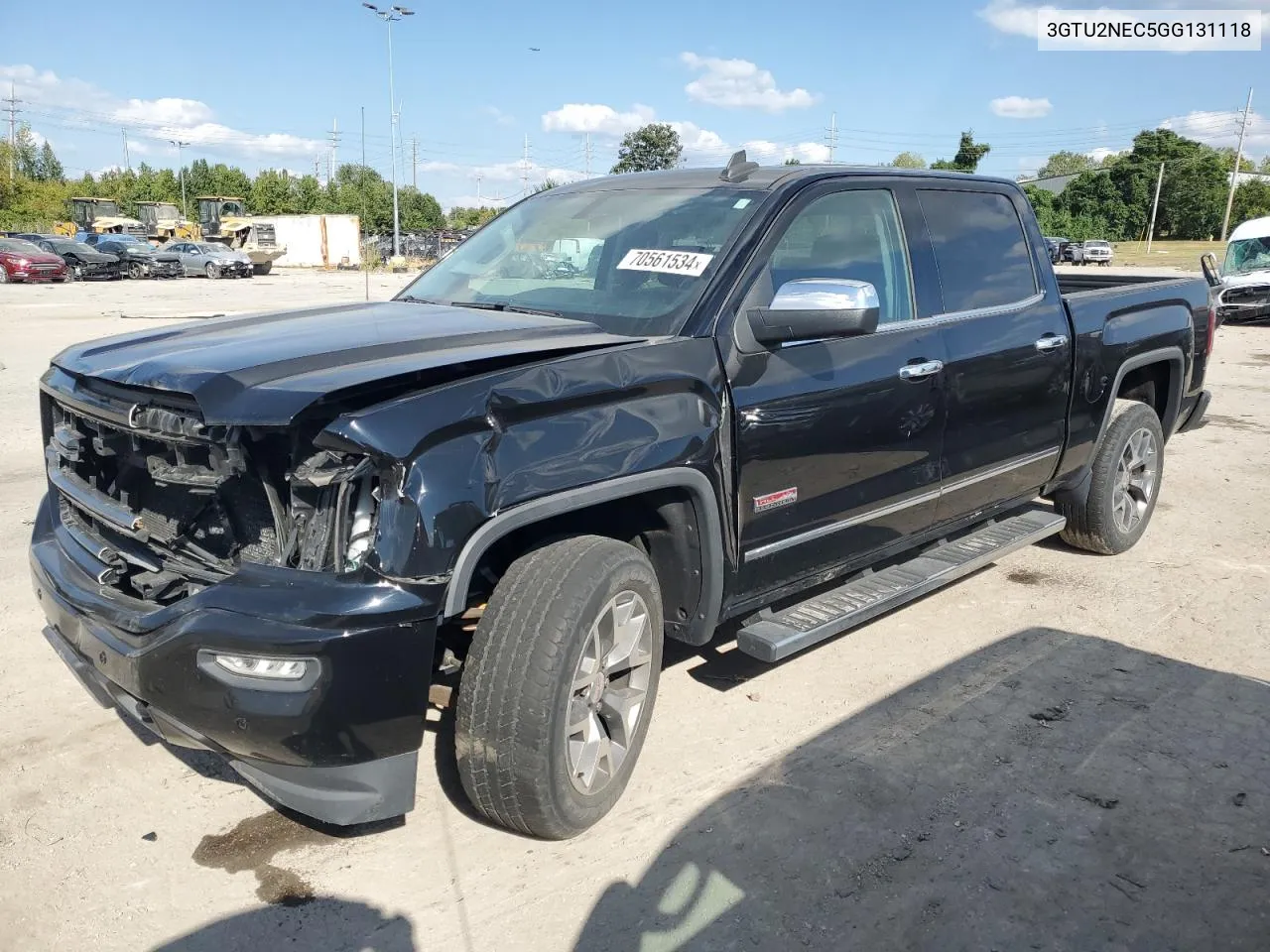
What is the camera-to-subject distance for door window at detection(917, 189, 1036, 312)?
422 centimetres

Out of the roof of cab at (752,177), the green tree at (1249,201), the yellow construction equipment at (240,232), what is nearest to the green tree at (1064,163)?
the green tree at (1249,201)

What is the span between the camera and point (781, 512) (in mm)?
3449

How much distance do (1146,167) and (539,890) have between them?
7583 cm

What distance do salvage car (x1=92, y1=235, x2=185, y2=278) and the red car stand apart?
3.42 metres

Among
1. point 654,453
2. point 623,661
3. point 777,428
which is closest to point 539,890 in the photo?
point 623,661

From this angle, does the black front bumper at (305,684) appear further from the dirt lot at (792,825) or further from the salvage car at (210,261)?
the salvage car at (210,261)

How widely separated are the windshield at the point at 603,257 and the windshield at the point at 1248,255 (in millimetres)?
19578

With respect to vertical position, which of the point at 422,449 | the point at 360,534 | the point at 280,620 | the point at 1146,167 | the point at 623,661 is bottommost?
the point at 623,661

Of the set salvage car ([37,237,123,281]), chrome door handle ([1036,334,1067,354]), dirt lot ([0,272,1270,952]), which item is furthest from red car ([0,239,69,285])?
chrome door handle ([1036,334,1067,354])

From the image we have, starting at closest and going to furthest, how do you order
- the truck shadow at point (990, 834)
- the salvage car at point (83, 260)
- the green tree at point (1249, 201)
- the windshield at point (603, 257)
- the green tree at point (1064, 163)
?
the truck shadow at point (990, 834) → the windshield at point (603, 257) → the salvage car at point (83, 260) → the green tree at point (1249, 201) → the green tree at point (1064, 163)

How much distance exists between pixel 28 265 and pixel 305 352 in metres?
35.3

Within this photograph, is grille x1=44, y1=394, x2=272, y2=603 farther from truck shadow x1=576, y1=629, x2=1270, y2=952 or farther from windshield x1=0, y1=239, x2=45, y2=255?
windshield x1=0, y1=239, x2=45, y2=255

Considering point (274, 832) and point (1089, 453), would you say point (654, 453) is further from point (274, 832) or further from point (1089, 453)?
point (1089, 453)

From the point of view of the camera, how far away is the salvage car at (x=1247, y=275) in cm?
1872
